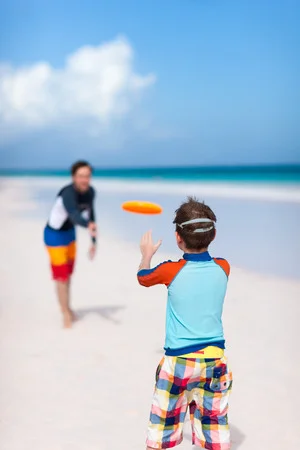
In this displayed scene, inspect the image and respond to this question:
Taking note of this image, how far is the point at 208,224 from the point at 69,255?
99.3 inches

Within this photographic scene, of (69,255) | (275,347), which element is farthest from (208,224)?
(69,255)

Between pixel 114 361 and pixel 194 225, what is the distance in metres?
1.73

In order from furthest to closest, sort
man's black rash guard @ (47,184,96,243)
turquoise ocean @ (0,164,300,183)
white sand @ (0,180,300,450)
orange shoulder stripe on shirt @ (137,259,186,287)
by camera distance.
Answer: turquoise ocean @ (0,164,300,183), man's black rash guard @ (47,184,96,243), white sand @ (0,180,300,450), orange shoulder stripe on shirt @ (137,259,186,287)

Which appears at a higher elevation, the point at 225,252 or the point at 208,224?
the point at 208,224

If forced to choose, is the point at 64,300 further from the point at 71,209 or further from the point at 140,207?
the point at 140,207

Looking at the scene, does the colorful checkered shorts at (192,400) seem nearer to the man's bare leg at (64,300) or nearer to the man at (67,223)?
the man at (67,223)

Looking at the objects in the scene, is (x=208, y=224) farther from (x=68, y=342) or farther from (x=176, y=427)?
(x=68, y=342)

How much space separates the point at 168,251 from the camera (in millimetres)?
6504

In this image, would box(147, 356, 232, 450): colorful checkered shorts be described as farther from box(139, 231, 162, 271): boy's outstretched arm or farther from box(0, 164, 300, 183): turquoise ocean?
box(0, 164, 300, 183): turquoise ocean

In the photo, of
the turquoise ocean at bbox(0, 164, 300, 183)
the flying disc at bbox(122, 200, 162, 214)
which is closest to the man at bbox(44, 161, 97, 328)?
the flying disc at bbox(122, 200, 162, 214)

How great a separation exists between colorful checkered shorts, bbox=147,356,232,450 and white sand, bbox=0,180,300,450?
47cm

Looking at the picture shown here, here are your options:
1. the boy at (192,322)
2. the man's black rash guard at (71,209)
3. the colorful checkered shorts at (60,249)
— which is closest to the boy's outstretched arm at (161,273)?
the boy at (192,322)

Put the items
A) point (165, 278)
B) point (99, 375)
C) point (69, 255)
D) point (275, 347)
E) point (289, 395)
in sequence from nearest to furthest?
point (165, 278)
point (289, 395)
point (99, 375)
point (275, 347)
point (69, 255)

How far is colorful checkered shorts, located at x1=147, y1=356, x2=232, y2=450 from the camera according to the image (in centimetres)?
192
